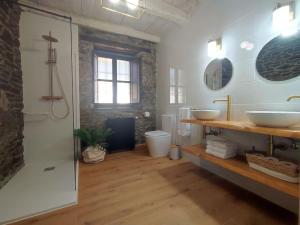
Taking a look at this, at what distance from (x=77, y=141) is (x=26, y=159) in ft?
2.59

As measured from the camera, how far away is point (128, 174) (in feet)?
7.02

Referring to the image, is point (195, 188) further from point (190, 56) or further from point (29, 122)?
point (29, 122)

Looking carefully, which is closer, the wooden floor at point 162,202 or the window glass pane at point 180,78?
the wooden floor at point 162,202

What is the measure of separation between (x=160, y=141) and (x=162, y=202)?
131cm

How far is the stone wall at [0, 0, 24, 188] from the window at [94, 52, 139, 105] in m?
1.22

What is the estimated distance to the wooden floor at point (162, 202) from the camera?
1286 mm

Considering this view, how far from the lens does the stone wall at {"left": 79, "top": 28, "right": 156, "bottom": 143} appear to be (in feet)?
9.46

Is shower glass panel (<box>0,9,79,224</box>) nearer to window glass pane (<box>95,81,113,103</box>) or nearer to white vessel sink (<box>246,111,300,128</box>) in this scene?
window glass pane (<box>95,81,113,103</box>)

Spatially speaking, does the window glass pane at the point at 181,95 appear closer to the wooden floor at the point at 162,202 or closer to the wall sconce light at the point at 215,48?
the wall sconce light at the point at 215,48

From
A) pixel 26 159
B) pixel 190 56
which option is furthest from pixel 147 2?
pixel 26 159

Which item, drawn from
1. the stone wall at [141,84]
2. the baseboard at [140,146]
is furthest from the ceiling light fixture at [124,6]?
the baseboard at [140,146]

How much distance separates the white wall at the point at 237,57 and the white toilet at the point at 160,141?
0.51 meters

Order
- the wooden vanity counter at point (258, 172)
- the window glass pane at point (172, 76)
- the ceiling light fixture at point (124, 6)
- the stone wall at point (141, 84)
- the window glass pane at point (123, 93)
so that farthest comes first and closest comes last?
the window glass pane at point (123, 93) → the window glass pane at point (172, 76) → the stone wall at point (141, 84) → the ceiling light fixture at point (124, 6) → the wooden vanity counter at point (258, 172)

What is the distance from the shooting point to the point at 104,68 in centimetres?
317
